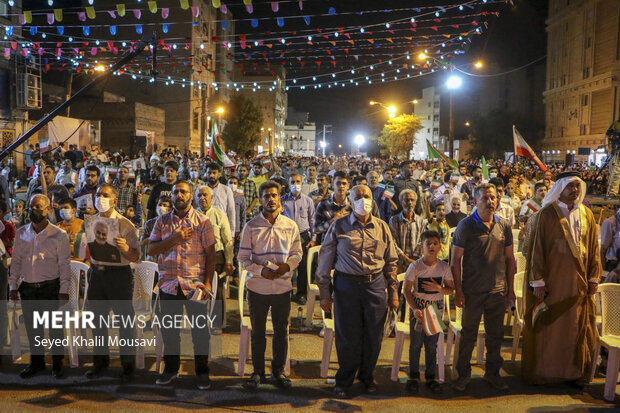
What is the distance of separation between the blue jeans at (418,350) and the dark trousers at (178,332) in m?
1.96

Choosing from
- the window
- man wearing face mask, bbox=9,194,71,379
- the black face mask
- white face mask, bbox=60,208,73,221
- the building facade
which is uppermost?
the building facade

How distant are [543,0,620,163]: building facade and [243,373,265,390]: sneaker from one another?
1594 inches

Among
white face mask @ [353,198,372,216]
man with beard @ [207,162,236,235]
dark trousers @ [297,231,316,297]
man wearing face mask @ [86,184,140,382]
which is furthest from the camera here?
man with beard @ [207,162,236,235]

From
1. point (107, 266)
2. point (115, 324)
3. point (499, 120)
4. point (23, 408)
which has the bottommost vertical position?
point (23, 408)

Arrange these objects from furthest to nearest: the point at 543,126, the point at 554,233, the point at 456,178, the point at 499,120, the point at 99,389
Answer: the point at 543,126
the point at 499,120
the point at 456,178
the point at 554,233
the point at 99,389

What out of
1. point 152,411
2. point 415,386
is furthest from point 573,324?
point 152,411

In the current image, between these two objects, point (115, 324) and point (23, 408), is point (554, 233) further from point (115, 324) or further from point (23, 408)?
point (23, 408)

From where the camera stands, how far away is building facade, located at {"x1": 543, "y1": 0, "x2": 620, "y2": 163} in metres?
45.6

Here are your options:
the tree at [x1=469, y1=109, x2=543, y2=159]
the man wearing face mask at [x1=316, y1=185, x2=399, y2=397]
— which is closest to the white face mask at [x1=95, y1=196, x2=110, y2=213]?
the man wearing face mask at [x1=316, y1=185, x2=399, y2=397]

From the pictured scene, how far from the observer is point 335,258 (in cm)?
532

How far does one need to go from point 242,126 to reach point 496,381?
49663 mm

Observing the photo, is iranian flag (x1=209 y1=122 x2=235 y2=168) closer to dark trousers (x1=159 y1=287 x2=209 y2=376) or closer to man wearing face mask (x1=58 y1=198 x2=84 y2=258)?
man wearing face mask (x1=58 y1=198 x2=84 y2=258)

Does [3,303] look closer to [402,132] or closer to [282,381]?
[282,381]

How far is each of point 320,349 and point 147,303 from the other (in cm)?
202
